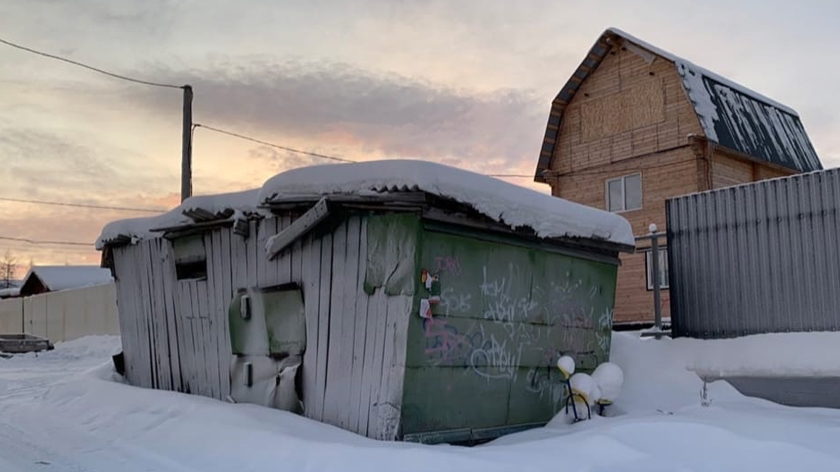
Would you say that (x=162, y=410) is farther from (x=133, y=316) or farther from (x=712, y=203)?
(x=712, y=203)

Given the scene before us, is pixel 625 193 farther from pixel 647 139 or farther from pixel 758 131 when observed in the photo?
pixel 758 131

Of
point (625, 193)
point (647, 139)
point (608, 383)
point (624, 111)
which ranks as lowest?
point (608, 383)

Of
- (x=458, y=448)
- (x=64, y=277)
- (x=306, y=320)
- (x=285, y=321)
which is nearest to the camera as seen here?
(x=458, y=448)

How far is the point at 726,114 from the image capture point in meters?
20.1

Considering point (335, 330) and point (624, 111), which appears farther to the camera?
point (624, 111)

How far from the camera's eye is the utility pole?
16766 millimetres

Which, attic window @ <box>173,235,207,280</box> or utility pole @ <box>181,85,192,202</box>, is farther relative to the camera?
utility pole @ <box>181,85,192,202</box>

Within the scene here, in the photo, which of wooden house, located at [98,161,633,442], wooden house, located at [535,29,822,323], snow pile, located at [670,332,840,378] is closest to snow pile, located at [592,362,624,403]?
wooden house, located at [98,161,633,442]

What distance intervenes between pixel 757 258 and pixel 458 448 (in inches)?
198

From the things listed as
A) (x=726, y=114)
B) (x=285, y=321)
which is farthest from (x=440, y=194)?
(x=726, y=114)

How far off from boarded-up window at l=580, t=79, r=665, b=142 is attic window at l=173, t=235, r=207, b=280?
14235 millimetres

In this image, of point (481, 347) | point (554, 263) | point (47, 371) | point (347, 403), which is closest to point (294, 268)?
point (347, 403)

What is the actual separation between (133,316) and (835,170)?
31.2 feet

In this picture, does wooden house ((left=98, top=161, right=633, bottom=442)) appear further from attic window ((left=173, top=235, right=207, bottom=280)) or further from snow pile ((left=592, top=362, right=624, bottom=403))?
snow pile ((left=592, top=362, right=624, bottom=403))
